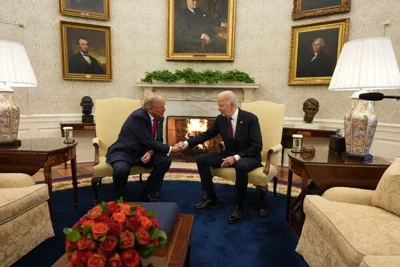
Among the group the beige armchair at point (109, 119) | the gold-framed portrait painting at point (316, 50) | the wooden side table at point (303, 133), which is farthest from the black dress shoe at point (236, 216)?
the gold-framed portrait painting at point (316, 50)

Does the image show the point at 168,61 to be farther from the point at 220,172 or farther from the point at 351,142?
the point at 351,142

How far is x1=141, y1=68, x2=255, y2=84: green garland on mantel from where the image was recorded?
496 centimetres

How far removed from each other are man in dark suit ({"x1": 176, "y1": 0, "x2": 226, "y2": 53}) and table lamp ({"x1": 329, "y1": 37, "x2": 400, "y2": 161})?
10.3 feet

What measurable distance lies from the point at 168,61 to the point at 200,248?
3981 millimetres

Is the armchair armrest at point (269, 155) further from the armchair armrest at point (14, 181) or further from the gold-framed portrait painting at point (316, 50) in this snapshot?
the gold-framed portrait painting at point (316, 50)

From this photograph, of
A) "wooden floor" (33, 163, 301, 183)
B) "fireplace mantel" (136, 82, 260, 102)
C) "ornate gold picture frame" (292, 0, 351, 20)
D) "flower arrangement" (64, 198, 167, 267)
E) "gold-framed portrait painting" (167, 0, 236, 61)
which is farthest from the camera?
"gold-framed portrait painting" (167, 0, 236, 61)

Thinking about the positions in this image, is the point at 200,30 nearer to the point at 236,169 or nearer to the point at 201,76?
the point at 201,76

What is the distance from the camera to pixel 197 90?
5152mm

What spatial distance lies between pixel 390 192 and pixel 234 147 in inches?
62.0

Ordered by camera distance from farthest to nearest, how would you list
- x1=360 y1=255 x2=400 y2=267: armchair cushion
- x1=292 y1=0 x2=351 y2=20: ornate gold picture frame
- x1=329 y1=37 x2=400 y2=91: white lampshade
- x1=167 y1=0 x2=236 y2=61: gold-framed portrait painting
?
x1=167 y1=0 x2=236 y2=61: gold-framed portrait painting
x1=292 y1=0 x2=351 y2=20: ornate gold picture frame
x1=329 y1=37 x2=400 y2=91: white lampshade
x1=360 y1=255 x2=400 y2=267: armchair cushion

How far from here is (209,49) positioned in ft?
17.1

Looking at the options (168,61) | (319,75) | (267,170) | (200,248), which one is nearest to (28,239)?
(200,248)

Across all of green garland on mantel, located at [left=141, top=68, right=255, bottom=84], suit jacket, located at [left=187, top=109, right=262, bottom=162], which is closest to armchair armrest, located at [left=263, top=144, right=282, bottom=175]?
suit jacket, located at [left=187, top=109, right=262, bottom=162]

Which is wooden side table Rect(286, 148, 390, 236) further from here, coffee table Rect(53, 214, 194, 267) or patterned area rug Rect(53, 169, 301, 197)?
patterned area rug Rect(53, 169, 301, 197)
